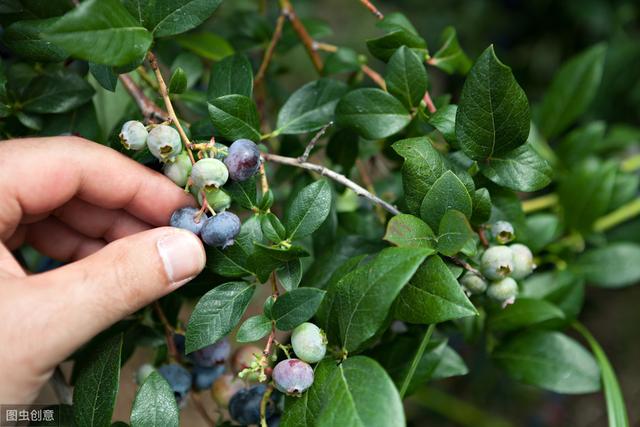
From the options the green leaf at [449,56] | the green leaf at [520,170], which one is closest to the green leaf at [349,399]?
the green leaf at [520,170]

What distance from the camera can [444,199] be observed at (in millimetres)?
843

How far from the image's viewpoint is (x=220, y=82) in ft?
3.21

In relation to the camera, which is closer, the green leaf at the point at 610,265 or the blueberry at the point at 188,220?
the blueberry at the point at 188,220

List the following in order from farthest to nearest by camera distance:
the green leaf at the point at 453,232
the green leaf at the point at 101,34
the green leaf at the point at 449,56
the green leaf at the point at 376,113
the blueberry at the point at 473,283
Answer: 1. the green leaf at the point at 449,56
2. the green leaf at the point at 376,113
3. the blueberry at the point at 473,283
4. the green leaf at the point at 453,232
5. the green leaf at the point at 101,34

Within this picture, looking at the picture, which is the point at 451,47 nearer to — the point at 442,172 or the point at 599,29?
the point at 442,172

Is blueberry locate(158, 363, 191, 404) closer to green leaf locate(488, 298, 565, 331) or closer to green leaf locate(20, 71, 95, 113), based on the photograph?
green leaf locate(20, 71, 95, 113)

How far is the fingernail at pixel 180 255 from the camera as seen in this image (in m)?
0.79

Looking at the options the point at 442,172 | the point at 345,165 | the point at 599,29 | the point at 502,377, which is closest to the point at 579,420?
the point at 502,377

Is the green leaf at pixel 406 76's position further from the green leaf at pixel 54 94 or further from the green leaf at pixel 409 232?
the green leaf at pixel 54 94

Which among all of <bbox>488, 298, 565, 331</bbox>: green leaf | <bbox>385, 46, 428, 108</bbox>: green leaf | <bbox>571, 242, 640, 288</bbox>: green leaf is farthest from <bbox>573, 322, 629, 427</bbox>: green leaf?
<bbox>385, 46, 428, 108</bbox>: green leaf

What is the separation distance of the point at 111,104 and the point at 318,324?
0.66 m

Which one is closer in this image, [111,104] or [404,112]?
[404,112]

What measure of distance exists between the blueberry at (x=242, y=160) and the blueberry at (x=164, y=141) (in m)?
0.07

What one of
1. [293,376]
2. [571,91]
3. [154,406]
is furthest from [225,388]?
[571,91]
